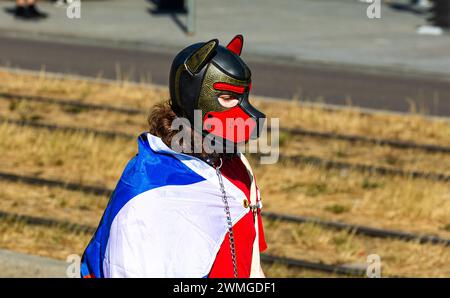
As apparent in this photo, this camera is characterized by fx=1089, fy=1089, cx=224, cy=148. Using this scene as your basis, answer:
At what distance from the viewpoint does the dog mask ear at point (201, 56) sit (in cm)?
338

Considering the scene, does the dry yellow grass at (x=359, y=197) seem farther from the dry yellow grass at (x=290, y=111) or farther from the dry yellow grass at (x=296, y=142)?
the dry yellow grass at (x=290, y=111)

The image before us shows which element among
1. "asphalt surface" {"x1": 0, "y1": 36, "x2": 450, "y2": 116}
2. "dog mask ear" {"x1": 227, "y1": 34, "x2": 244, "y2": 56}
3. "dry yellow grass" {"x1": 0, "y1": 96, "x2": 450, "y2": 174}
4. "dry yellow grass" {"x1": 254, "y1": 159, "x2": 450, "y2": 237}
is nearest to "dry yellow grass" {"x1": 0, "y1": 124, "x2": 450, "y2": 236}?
"dry yellow grass" {"x1": 254, "y1": 159, "x2": 450, "y2": 237}

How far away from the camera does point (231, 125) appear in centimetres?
341

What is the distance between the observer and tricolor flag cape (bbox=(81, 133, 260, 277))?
3.25 m

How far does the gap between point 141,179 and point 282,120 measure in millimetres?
10461

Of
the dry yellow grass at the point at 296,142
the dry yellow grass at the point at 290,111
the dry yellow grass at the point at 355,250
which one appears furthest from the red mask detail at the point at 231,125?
the dry yellow grass at the point at 290,111

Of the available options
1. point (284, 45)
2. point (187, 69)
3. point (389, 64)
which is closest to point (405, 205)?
point (187, 69)

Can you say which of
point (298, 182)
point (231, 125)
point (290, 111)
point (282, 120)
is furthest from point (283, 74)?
point (231, 125)

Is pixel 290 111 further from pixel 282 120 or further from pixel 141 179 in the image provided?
pixel 141 179

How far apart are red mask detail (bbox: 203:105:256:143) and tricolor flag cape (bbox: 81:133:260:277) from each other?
118 millimetres

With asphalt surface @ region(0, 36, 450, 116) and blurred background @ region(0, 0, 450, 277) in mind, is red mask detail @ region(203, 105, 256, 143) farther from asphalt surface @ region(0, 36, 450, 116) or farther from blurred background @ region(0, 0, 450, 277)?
asphalt surface @ region(0, 36, 450, 116)
